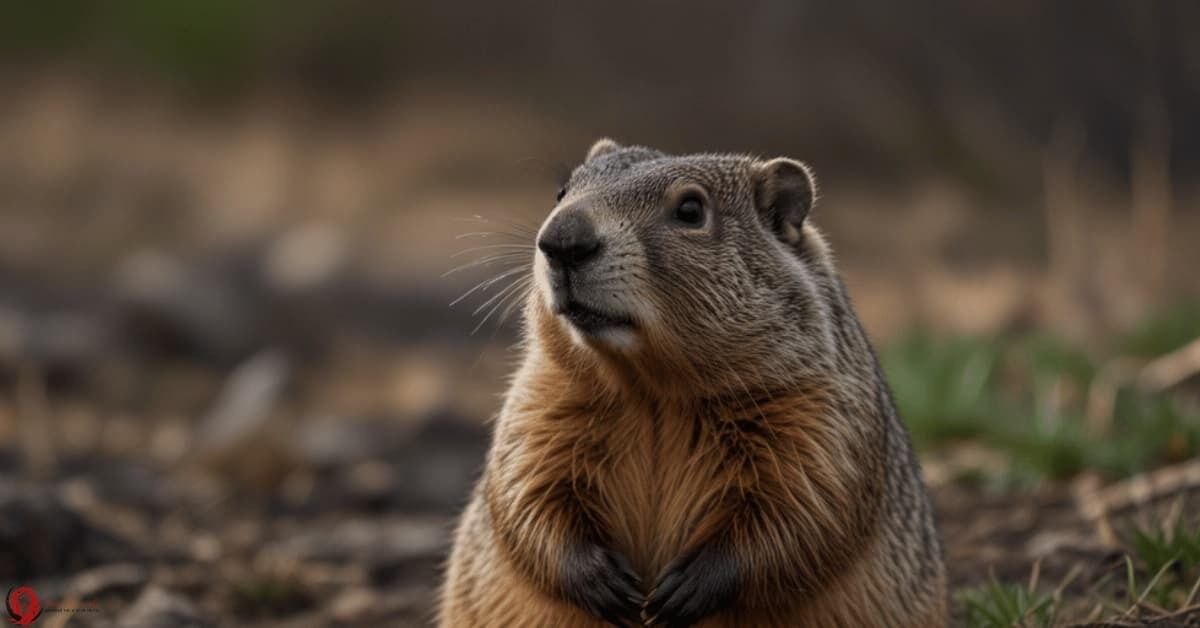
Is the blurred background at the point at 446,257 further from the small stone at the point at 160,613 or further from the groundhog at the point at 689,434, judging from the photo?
the groundhog at the point at 689,434

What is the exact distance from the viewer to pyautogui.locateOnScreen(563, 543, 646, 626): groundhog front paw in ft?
13.5

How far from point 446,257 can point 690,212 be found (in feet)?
38.4

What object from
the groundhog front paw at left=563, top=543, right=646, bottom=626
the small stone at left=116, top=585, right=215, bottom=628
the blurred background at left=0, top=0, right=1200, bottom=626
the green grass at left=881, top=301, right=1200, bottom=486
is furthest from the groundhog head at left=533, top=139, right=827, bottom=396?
the green grass at left=881, top=301, right=1200, bottom=486

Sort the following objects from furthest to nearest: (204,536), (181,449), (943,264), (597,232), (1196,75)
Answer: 1. (943,264)
2. (1196,75)
3. (181,449)
4. (204,536)
5. (597,232)

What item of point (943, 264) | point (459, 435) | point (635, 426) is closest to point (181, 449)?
point (459, 435)

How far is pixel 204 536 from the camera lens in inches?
307

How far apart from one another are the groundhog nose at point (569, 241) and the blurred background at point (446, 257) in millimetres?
2201

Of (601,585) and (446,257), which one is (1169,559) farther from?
(446,257)

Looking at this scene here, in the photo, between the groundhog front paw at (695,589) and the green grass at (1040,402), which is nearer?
the groundhog front paw at (695,589)

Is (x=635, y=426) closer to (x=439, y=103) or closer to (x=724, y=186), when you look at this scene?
(x=724, y=186)

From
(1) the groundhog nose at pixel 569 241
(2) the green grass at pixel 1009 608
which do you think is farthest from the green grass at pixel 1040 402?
(1) the groundhog nose at pixel 569 241

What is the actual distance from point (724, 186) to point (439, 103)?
13011 millimetres

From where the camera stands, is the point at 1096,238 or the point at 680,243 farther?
Answer: the point at 1096,238

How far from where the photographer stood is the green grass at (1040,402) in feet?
24.0
